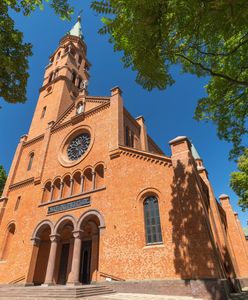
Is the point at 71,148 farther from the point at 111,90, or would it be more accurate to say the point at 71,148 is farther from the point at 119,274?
the point at 119,274

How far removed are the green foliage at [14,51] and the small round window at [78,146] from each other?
1098cm

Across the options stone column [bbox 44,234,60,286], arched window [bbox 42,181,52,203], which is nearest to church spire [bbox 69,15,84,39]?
arched window [bbox 42,181,52,203]

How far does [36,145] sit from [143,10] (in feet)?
69.9

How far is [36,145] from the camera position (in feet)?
75.9

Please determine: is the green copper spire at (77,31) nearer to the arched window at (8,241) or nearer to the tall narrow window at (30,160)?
the tall narrow window at (30,160)

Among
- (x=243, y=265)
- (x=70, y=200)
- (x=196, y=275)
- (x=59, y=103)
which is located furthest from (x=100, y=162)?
(x=243, y=265)

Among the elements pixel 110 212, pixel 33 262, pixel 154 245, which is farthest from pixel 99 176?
pixel 33 262

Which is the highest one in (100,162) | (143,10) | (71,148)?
(71,148)

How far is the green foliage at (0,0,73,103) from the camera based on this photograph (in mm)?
6386

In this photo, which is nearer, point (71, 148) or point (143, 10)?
point (143, 10)

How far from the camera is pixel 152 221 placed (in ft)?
39.6

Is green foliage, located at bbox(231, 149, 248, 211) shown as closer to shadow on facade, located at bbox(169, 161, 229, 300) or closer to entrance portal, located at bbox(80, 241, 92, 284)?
shadow on facade, located at bbox(169, 161, 229, 300)

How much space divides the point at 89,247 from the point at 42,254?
4275mm

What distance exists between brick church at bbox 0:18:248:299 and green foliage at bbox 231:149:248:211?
1852 mm
